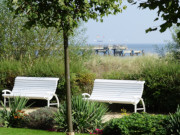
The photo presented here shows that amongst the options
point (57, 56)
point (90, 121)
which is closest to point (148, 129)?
point (90, 121)

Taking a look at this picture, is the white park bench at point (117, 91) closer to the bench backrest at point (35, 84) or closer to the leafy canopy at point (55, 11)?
the bench backrest at point (35, 84)

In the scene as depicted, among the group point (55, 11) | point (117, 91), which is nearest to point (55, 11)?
point (55, 11)

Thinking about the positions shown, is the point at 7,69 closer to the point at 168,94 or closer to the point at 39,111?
the point at 39,111

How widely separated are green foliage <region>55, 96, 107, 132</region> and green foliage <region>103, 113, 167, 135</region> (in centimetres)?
56

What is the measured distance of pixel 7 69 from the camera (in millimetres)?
10781

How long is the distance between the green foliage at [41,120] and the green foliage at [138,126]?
1.29 meters

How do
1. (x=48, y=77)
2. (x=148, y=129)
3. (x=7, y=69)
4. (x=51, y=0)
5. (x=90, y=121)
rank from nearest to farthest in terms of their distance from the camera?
1. (x=51, y=0)
2. (x=148, y=129)
3. (x=90, y=121)
4. (x=48, y=77)
5. (x=7, y=69)

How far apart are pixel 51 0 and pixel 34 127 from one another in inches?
116

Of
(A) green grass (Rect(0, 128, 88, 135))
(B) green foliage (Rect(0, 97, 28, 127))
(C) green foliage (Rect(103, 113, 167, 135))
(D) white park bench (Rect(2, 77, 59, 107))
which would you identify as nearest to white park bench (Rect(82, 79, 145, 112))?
(D) white park bench (Rect(2, 77, 59, 107))

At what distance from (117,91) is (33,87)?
250cm

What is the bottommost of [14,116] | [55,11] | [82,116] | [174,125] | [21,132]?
[21,132]

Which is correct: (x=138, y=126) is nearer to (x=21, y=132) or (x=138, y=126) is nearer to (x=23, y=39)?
(x=21, y=132)

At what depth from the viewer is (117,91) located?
9078mm

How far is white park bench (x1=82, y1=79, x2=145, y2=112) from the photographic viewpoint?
8723mm
